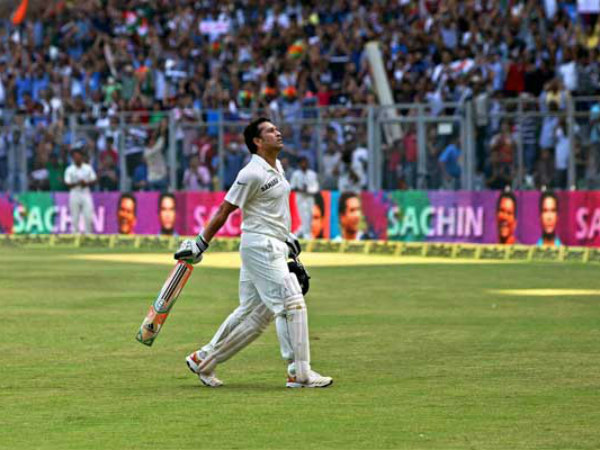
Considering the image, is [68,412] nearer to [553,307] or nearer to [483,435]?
[483,435]

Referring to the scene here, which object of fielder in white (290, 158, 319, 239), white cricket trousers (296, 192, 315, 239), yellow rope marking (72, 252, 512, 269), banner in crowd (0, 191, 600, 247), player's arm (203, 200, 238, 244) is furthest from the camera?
white cricket trousers (296, 192, 315, 239)

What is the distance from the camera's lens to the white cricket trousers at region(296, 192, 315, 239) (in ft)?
108

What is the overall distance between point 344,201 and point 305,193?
949 mm

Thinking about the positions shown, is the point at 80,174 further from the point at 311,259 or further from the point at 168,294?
the point at 168,294

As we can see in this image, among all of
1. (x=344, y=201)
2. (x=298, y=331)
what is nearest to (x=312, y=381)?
(x=298, y=331)

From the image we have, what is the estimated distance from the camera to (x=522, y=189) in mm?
29016

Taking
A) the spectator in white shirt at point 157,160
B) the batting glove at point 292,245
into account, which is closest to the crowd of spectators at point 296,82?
the spectator in white shirt at point 157,160

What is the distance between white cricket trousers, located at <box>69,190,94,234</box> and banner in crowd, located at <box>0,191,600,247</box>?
0.24 metres

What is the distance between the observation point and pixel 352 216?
32.2 meters

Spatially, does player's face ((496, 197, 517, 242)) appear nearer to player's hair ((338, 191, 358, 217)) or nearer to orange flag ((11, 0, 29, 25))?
player's hair ((338, 191, 358, 217))

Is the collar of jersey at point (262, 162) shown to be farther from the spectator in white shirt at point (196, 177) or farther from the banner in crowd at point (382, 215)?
the spectator in white shirt at point (196, 177)

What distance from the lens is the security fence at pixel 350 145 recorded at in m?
28.3

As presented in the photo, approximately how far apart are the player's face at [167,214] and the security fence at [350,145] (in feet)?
1.14

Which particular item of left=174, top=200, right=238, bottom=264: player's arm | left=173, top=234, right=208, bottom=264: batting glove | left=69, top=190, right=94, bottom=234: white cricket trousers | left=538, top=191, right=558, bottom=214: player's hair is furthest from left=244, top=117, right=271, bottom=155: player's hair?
left=69, top=190, right=94, bottom=234: white cricket trousers
